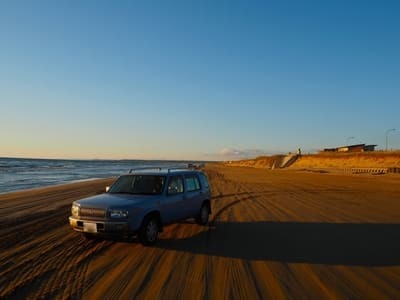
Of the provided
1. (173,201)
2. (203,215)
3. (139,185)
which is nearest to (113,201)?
(139,185)

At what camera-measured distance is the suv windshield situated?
10.1 metres

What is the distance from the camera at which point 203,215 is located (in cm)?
1184

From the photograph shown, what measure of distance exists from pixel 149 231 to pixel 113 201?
1.06 meters

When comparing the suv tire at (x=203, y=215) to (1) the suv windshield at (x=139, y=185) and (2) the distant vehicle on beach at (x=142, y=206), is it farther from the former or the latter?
(1) the suv windshield at (x=139, y=185)

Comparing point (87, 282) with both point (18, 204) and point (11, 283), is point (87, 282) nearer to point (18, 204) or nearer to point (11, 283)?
point (11, 283)

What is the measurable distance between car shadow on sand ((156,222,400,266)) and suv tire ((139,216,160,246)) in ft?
0.88

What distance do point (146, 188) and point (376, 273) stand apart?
5642mm

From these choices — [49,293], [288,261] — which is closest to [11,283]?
[49,293]

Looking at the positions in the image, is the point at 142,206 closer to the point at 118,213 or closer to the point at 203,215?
the point at 118,213

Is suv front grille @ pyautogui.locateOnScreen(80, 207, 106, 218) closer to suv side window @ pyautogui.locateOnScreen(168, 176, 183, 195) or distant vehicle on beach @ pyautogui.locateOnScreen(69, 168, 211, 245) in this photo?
distant vehicle on beach @ pyautogui.locateOnScreen(69, 168, 211, 245)

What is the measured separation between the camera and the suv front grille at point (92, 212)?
28.5 ft

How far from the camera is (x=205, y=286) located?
6145 mm

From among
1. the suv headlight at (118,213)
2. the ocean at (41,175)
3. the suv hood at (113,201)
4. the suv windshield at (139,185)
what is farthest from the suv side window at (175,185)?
the ocean at (41,175)

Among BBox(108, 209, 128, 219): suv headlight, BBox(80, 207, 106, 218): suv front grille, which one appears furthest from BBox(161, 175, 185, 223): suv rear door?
BBox(80, 207, 106, 218): suv front grille
